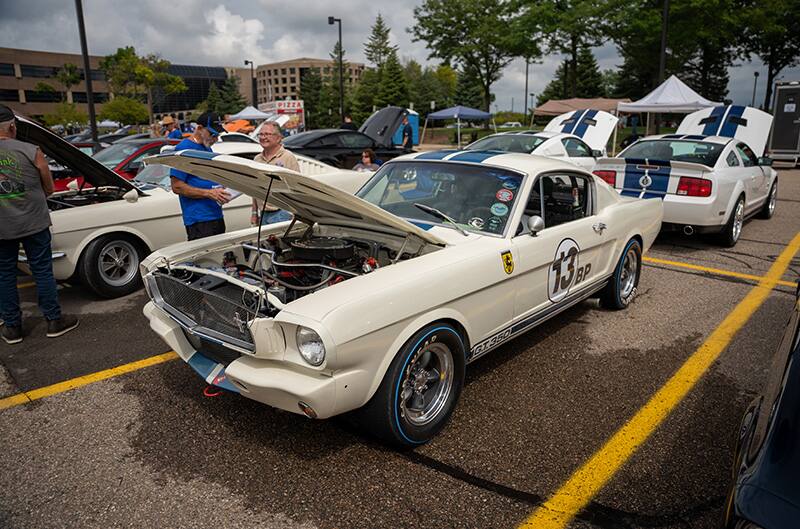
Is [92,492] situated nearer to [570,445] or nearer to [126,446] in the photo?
[126,446]

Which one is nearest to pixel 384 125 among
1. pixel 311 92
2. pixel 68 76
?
pixel 311 92

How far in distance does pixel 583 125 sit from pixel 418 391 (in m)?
11.4

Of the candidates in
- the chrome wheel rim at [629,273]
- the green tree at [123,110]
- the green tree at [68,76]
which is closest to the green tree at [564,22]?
the chrome wheel rim at [629,273]

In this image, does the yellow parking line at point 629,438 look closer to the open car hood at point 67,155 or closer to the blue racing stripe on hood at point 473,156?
the blue racing stripe on hood at point 473,156

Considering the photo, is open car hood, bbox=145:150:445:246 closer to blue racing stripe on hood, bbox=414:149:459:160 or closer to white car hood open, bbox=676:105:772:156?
blue racing stripe on hood, bbox=414:149:459:160

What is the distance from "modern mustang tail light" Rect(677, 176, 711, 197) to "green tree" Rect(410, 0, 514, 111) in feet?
101

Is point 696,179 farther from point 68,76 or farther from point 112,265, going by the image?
point 68,76

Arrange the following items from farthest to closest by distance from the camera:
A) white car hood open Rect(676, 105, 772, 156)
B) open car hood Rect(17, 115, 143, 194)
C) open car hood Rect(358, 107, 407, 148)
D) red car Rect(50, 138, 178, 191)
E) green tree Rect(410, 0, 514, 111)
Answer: green tree Rect(410, 0, 514, 111), open car hood Rect(358, 107, 407, 148), white car hood open Rect(676, 105, 772, 156), red car Rect(50, 138, 178, 191), open car hood Rect(17, 115, 143, 194)

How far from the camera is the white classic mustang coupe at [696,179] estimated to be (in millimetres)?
7195

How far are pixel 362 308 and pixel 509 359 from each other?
1915 mm

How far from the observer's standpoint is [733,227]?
7.69 meters

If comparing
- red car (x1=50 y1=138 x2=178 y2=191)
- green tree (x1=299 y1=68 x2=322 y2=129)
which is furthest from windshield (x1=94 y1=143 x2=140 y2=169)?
green tree (x1=299 y1=68 x2=322 y2=129)

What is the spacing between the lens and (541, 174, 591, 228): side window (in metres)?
4.18

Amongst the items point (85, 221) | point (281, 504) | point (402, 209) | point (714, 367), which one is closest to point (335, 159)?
point (85, 221)
